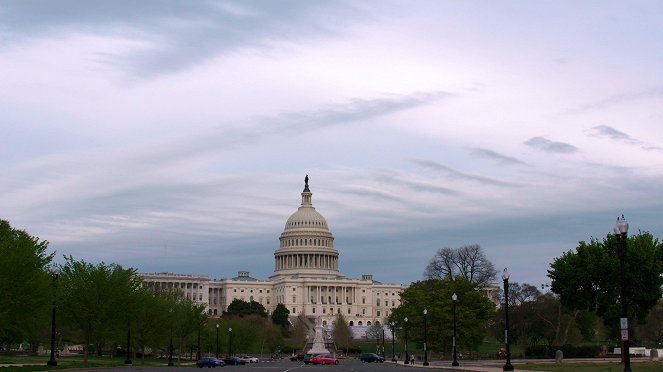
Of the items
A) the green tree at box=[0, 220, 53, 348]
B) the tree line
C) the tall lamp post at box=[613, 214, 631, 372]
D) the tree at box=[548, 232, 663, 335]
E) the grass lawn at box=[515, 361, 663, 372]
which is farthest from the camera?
the tree at box=[548, 232, 663, 335]

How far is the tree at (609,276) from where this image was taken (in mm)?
76500

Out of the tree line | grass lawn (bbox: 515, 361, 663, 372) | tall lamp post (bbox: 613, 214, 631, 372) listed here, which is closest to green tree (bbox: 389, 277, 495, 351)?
the tree line

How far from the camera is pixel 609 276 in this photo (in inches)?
3100

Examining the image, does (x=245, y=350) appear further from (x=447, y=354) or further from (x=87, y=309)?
(x=87, y=309)

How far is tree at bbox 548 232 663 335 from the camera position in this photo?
76.5m

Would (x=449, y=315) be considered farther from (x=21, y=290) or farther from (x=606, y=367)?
(x=21, y=290)

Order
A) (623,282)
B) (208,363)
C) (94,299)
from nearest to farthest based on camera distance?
(623,282)
(94,299)
(208,363)

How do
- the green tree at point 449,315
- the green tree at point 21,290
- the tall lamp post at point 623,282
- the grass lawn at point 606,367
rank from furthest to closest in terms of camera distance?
1. the green tree at point 449,315
2. the green tree at point 21,290
3. the grass lawn at point 606,367
4. the tall lamp post at point 623,282

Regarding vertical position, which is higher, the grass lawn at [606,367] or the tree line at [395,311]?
the tree line at [395,311]

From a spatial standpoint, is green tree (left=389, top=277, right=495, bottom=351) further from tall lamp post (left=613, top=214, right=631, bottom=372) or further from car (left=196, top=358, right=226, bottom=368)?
tall lamp post (left=613, top=214, right=631, bottom=372)

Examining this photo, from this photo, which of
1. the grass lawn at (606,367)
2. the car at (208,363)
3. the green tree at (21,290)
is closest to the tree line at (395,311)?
the green tree at (21,290)

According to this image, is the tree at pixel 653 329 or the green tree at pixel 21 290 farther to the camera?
the tree at pixel 653 329

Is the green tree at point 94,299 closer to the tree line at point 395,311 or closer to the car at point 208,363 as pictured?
the tree line at point 395,311

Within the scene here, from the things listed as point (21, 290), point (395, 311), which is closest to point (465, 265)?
point (395, 311)
